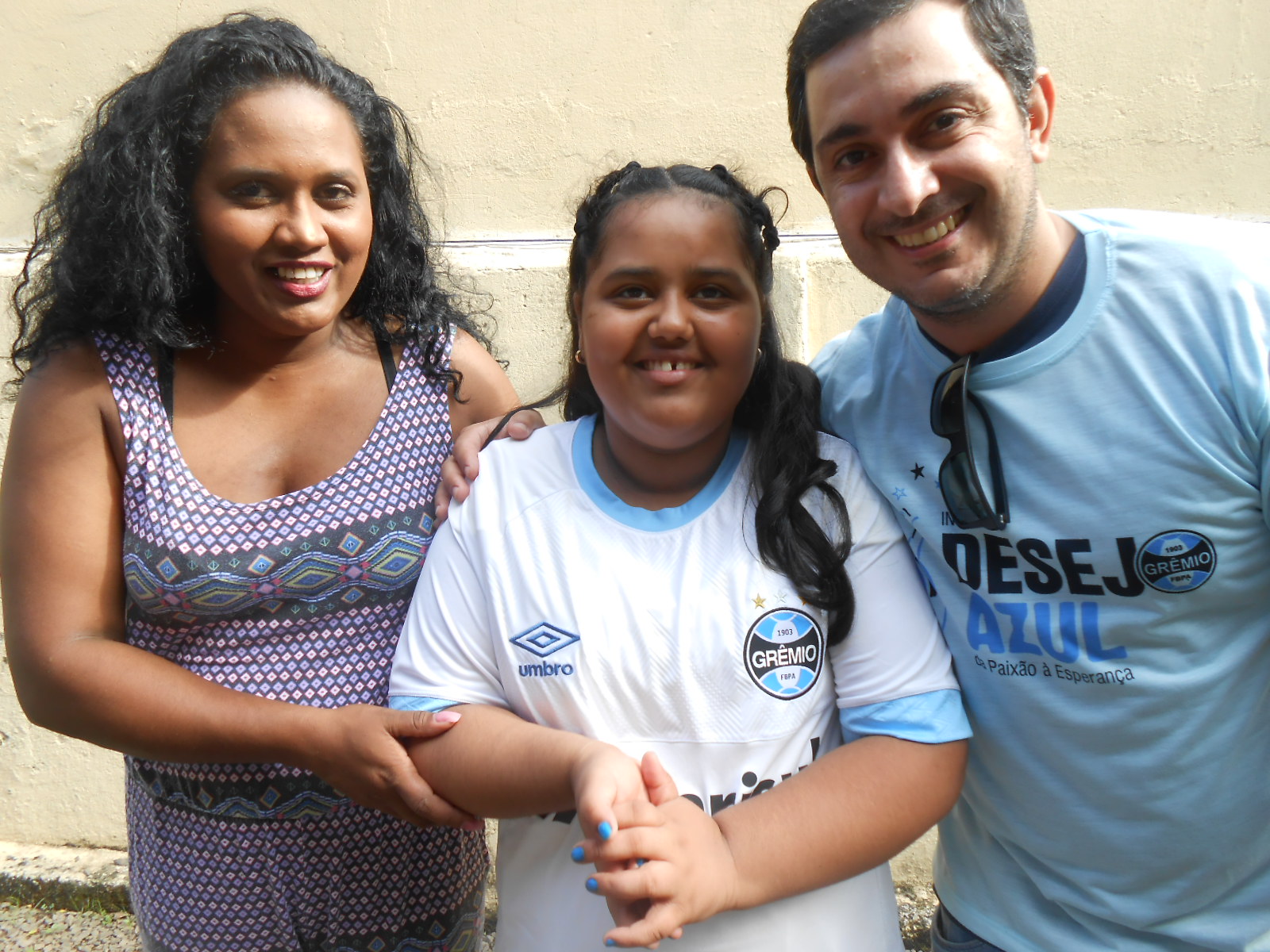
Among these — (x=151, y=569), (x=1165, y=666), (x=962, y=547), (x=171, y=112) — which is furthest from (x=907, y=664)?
(x=171, y=112)

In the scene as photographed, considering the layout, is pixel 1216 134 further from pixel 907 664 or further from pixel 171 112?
pixel 171 112

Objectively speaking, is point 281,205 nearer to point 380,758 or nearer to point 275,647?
point 275,647

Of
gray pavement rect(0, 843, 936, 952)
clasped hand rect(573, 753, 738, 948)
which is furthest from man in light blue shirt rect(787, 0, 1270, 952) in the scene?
gray pavement rect(0, 843, 936, 952)

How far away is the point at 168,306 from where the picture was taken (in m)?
1.74

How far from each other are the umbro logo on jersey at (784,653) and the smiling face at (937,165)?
0.55 metres

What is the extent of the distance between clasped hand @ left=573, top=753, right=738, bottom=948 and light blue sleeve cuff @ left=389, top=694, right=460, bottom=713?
292 millimetres

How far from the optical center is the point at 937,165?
1.58 m

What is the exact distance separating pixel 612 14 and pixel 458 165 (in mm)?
668

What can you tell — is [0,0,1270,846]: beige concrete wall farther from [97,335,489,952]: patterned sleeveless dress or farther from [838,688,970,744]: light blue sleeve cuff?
[838,688,970,744]: light blue sleeve cuff

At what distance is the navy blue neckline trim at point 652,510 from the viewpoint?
63.4 inches

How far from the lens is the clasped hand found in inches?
50.9

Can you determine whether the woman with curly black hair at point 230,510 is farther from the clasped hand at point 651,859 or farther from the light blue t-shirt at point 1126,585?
the light blue t-shirt at point 1126,585

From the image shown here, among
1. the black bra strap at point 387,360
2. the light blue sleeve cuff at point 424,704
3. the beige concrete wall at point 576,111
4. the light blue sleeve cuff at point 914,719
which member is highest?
the beige concrete wall at point 576,111

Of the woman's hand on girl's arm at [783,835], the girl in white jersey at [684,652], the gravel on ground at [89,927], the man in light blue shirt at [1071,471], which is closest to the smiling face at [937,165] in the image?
the man in light blue shirt at [1071,471]
